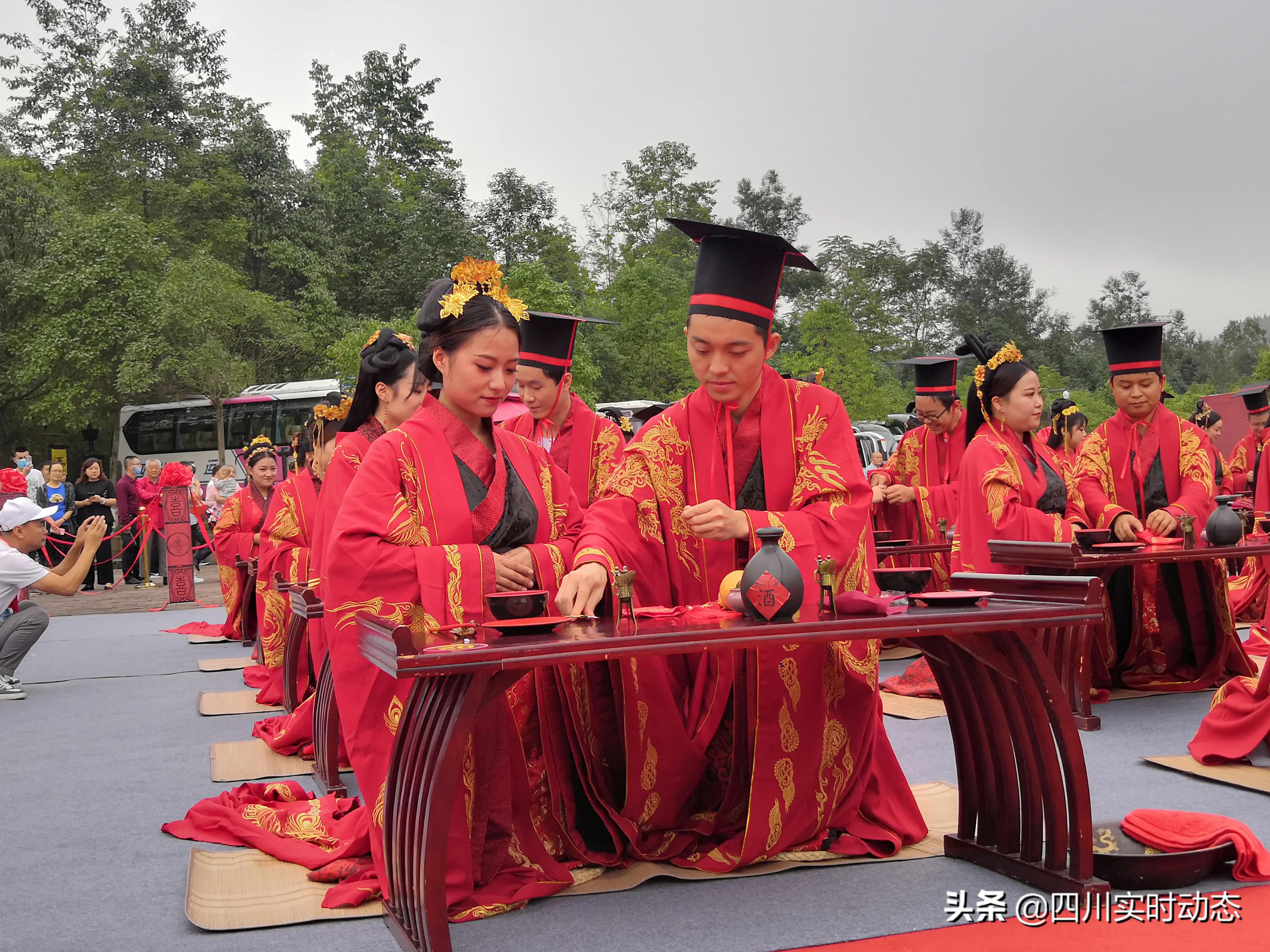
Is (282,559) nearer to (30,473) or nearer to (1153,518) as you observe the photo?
(1153,518)

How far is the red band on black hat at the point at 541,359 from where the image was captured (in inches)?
223

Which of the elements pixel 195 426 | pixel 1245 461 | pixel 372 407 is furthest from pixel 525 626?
pixel 195 426

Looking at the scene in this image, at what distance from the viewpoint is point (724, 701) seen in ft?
12.5

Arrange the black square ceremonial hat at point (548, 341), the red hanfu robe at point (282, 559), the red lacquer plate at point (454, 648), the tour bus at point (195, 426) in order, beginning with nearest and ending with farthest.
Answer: the red lacquer plate at point (454, 648) < the black square ceremonial hat at point (548, 341) < the red hanfu robe at point (282, 559) < the tour bus at point (195, 426)

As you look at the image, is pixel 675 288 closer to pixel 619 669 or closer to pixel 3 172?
pixel 3 172

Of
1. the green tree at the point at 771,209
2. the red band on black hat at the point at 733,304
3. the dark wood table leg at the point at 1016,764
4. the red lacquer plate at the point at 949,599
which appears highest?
the green tree at the point at 771,209

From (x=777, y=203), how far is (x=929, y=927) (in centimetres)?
4598

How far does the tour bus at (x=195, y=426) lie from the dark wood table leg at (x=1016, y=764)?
21.8 meters

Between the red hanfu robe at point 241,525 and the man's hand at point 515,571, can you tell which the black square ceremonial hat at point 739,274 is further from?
the red hanfu robe at point 241,525

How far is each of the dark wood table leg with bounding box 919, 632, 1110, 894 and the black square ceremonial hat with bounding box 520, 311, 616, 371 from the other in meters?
2.64

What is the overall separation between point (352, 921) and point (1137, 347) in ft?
17.6

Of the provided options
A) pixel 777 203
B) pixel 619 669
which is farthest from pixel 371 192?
pixel 619 669

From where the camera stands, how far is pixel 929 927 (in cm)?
306

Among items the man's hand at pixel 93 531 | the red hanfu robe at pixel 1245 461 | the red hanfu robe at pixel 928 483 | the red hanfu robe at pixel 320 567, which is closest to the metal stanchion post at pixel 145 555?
the man's hand at pixel 93 531
